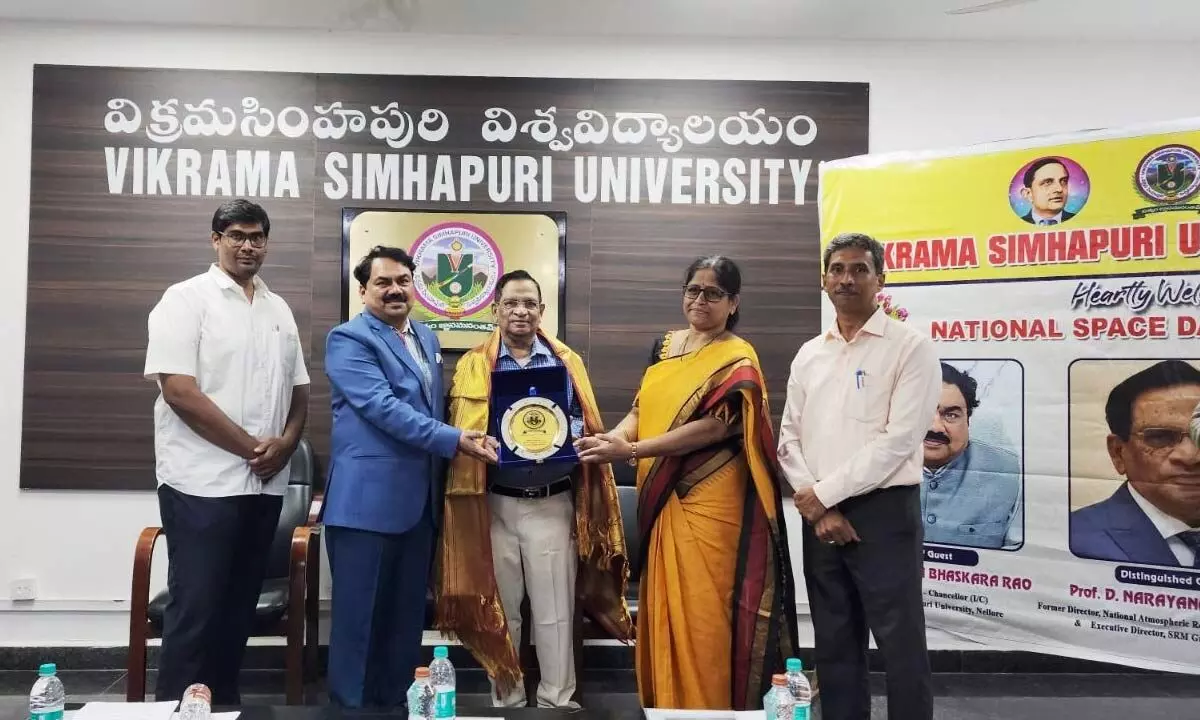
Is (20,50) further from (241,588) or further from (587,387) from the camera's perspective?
(587,387)

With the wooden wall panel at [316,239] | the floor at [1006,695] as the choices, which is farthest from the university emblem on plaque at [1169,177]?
the floor at [1006,695]

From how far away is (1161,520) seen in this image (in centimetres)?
277

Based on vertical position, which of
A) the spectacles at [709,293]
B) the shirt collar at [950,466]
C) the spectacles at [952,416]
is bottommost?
the shirt collar at [950,466]

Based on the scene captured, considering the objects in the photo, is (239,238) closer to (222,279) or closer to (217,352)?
(222,279)

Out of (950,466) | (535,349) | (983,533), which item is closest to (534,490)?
(535,349)

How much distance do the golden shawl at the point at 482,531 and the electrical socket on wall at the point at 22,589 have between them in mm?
1978

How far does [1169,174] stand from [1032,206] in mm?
427

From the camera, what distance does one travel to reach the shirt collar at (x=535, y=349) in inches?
103

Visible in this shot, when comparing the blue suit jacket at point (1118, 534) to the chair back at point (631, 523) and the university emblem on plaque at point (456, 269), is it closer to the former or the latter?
the chair back at point (631, 523)

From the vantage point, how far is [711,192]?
3484mm

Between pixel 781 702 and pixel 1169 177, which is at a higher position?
pixel 1169 177

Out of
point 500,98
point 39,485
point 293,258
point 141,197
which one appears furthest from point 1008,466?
point 39,485

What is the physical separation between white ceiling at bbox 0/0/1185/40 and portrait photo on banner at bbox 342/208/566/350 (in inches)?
32.1

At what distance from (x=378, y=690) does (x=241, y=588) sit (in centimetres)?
53
